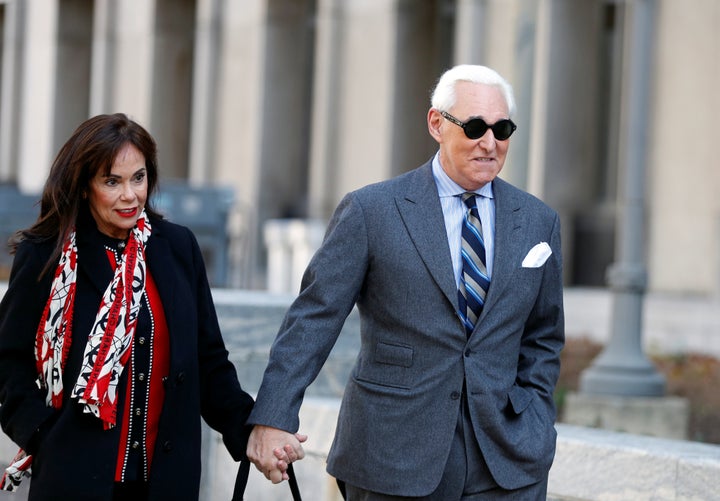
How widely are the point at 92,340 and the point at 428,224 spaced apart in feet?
3.27

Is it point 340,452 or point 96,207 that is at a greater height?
point 96,207

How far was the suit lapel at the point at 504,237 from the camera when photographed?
3.87 meters

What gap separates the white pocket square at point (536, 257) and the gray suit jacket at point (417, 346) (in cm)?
2

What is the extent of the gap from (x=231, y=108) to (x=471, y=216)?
20832 millimetres

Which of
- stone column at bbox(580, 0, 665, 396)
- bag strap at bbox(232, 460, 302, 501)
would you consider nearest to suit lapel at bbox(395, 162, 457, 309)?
bag strap at bbox(232, 460, 302, 501)

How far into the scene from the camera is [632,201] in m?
11.9

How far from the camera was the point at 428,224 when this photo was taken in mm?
3922

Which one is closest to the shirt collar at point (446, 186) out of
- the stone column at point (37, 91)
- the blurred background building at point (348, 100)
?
the blurred background building at point (348, 100)

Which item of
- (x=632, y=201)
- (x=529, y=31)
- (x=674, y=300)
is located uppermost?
(x=529, y=31)

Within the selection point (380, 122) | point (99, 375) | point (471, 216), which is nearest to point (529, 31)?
point (471, 216)

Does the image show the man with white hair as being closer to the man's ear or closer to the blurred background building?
the man's ear

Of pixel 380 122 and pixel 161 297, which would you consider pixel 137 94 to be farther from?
pixel 161 297

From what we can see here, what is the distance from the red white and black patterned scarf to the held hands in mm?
452

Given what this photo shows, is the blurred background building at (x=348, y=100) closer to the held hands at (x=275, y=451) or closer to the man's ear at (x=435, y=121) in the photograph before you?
the man's ear at (x=435, y=121)
